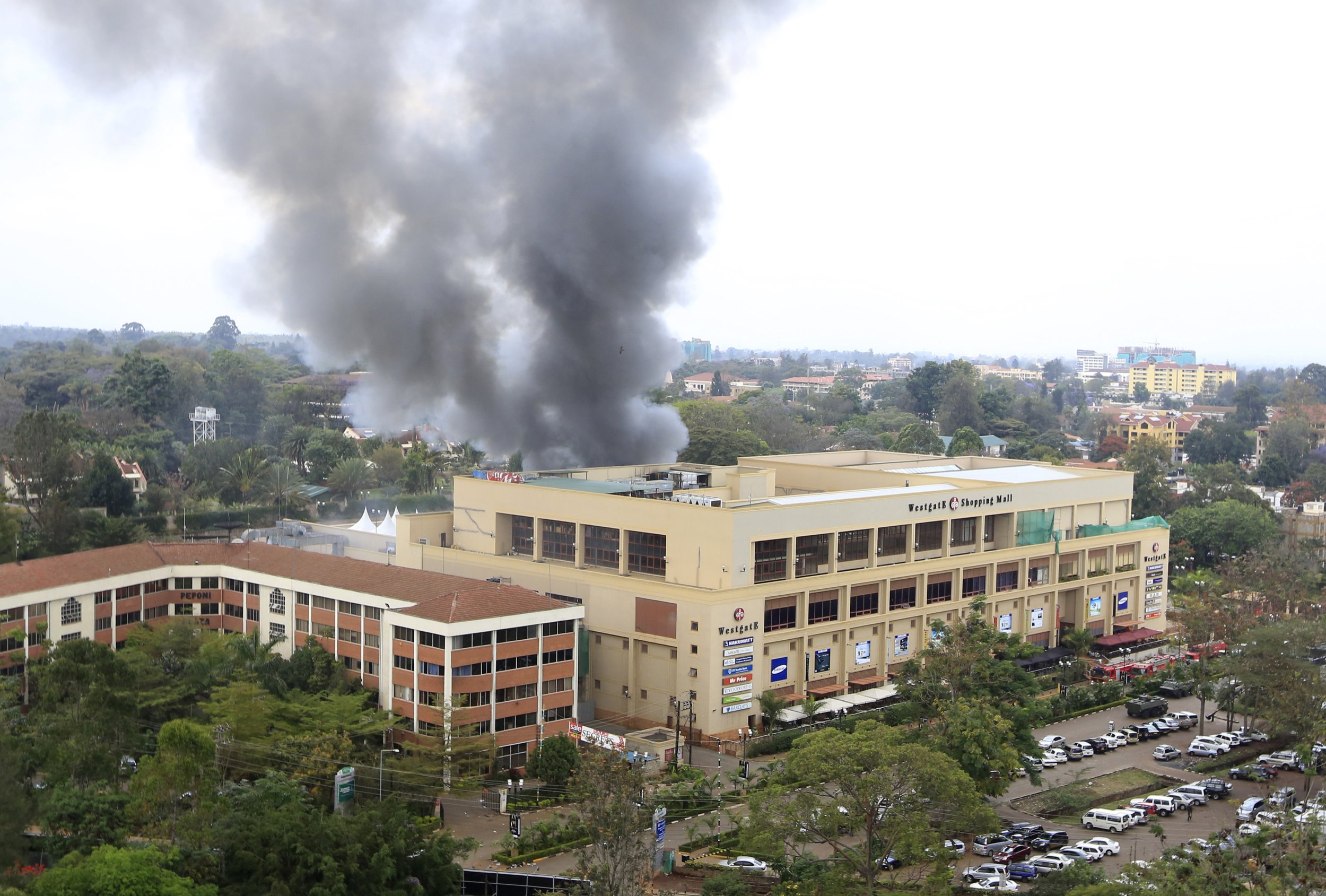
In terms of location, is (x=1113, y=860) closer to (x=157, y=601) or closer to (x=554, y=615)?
(x=554, y=615)

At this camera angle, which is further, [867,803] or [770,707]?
[770,707]

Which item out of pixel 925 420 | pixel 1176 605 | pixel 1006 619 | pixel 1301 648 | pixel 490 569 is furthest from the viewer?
pixel 925 420

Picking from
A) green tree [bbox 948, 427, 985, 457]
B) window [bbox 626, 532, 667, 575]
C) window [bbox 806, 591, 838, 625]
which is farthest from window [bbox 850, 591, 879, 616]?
green tree [bbox 948, 427, 985, 457]

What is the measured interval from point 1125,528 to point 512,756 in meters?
36.8

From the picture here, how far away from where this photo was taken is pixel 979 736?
36781mm

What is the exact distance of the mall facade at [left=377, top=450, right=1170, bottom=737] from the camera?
46.9 m

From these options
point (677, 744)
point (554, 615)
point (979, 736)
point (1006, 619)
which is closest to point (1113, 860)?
point (979, 736)

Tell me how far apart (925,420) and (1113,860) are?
133 meters

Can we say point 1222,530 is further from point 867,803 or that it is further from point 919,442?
point 867,803

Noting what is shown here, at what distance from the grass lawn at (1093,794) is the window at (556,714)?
14.4 metres

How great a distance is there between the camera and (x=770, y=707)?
45.9m

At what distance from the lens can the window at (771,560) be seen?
48312mm

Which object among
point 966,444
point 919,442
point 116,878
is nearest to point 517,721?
point 116,878

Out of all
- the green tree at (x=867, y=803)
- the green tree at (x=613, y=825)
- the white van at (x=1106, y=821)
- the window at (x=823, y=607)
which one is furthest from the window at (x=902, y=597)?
the green tree at (x=613, y=825)
